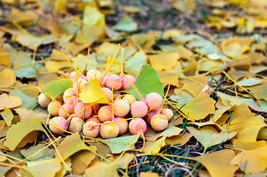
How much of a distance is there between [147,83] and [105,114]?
6.9 inches

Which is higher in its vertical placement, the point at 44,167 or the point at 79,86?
the point at 79,86

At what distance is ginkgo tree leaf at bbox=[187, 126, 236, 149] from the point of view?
0.72 meters

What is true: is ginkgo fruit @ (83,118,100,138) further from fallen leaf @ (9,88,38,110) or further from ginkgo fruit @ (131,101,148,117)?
fallen leaf @ (9,88,38,110)

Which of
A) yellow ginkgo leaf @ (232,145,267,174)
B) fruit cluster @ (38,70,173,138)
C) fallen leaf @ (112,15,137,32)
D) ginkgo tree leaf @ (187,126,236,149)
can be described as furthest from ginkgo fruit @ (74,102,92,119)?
fallen leaf @ (112,15,137,32)

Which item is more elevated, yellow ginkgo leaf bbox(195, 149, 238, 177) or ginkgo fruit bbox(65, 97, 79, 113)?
ginkgo fruit bbox(65, 97, 79, 113)

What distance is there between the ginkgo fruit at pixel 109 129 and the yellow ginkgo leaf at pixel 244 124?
34 cm

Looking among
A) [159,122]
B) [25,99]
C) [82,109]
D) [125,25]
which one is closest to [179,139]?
[159,122]

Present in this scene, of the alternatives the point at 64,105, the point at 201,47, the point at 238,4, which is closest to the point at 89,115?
the point at 64,105

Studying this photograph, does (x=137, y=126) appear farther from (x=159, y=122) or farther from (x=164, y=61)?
(x=164, y=61)

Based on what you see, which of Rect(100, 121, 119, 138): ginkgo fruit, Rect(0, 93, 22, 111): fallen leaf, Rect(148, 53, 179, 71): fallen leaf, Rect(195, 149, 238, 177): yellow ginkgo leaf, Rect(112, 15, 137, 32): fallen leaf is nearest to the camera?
Rect(195, 149, 238, 177): yellow ginkgo leaf

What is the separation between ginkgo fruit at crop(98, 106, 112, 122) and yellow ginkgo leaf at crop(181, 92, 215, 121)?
24cm

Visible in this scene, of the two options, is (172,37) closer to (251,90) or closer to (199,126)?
(251,90)

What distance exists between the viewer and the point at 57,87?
852 mm

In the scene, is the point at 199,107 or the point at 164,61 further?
the point at 164,61
